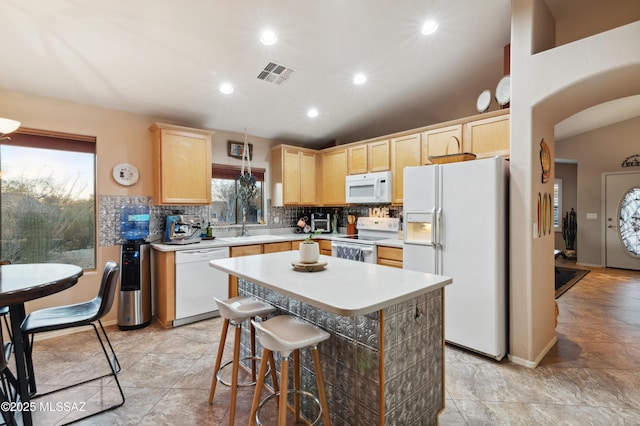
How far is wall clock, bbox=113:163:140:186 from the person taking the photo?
3494 millimetres

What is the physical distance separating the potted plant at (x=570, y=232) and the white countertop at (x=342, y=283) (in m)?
7.63

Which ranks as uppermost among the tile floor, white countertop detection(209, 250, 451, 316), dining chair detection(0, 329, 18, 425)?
white countertop detection(209, 250, 451, 316)

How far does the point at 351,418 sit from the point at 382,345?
48cm

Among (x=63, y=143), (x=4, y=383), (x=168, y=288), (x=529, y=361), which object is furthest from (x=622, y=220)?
(x=63, y=143)

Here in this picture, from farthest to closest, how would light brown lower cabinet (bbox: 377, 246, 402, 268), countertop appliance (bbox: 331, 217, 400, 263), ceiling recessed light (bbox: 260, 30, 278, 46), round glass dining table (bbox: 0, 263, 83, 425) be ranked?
1. countertop appliance (bbox: 331, 217, 400, 263)
2. light brown lower cabinet (bbox: 377, 246, 402, 268)
3. ceiling recessed light (bbox: 260, 30, 278, 46)
4. round glass dining table (bbox: 0, 263, 83, 425)

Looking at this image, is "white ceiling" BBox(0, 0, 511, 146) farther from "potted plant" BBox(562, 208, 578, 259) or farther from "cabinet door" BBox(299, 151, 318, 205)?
"potted plant" BBox(562, 208, 578, 259)

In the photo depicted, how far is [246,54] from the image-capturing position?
9.55ft

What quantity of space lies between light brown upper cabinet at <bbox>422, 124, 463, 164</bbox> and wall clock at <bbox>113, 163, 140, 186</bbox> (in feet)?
11.3

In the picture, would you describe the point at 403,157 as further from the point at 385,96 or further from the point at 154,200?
the point at 154,200

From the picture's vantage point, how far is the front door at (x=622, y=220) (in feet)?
20.1

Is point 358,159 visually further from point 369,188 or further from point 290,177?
point 290,177

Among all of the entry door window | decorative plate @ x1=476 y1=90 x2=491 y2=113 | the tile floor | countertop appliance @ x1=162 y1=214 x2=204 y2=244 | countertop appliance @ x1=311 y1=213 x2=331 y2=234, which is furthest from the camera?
the entry door window

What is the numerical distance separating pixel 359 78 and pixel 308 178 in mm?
1829

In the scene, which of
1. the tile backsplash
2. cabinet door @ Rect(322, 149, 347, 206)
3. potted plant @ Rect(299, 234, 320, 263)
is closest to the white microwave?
cabinet door @ Rect(322, 149, 347, 206)
